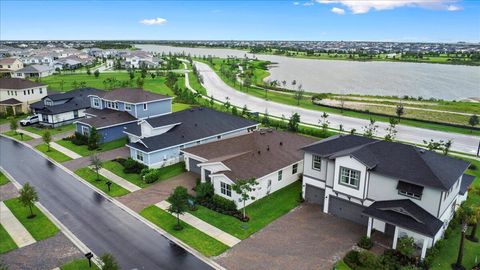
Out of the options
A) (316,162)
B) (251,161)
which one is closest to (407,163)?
(316,162)

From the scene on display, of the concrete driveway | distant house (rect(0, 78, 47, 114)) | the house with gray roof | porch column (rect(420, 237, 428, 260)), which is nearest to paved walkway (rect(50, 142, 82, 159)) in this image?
distant house (rect(0, 78, 47, 114))

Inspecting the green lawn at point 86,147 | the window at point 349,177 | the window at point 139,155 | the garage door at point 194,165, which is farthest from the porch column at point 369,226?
the green lawn at point 86,147

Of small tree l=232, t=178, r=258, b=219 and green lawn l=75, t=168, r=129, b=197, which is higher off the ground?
small tree l=232, t=178, r=258, b=219

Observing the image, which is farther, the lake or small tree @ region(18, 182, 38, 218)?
the lake

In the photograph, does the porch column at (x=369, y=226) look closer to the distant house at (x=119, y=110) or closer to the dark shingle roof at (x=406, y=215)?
the dark shingle roof at (x=406, y=215)

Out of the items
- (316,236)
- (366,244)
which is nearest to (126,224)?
(316,236)

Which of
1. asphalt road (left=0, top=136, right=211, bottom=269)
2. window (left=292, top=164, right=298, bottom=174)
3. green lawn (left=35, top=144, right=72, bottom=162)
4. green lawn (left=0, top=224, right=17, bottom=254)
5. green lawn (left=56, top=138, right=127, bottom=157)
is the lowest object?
green lawn (left=0, top=224, right=17, bottom=254)

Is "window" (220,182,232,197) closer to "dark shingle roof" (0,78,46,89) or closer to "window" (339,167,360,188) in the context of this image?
"window" (339,167,360,188)
